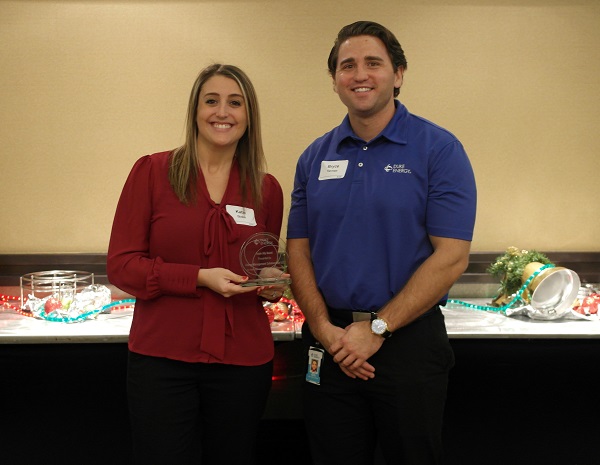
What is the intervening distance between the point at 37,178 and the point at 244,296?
5.53 feet

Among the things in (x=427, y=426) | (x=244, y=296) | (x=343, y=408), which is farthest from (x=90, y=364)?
(x=427, y=426)

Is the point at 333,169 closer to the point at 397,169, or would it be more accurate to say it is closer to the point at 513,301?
the point at 397,169

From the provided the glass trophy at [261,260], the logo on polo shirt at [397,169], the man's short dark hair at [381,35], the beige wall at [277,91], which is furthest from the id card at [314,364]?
the beige wall at [277,91]

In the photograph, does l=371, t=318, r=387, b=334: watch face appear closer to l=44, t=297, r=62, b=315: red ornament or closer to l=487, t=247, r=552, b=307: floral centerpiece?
l=487, t=247, r=552, b=307: floral centerpiece

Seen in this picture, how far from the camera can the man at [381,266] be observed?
1833 millimetres

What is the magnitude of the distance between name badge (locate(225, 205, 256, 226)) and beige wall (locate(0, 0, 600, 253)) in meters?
1.26

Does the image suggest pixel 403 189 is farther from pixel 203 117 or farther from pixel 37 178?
pixel 37 178

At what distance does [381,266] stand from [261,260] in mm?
346

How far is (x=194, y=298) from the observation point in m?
1.87

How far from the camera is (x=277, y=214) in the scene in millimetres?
2061

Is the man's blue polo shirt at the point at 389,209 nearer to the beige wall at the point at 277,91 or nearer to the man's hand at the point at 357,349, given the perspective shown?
the man's hand at the point at 357,349

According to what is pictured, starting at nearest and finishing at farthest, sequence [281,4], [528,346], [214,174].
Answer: [214,174] → [528,346] → [281,4]

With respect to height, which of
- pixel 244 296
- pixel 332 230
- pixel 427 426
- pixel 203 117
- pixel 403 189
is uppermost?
pixel 203 117

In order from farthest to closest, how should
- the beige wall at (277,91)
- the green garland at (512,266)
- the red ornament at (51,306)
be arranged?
1. the beige wall at (277,91)
2. the green garland at (512,266)
3. the red ornament at (51,306)
